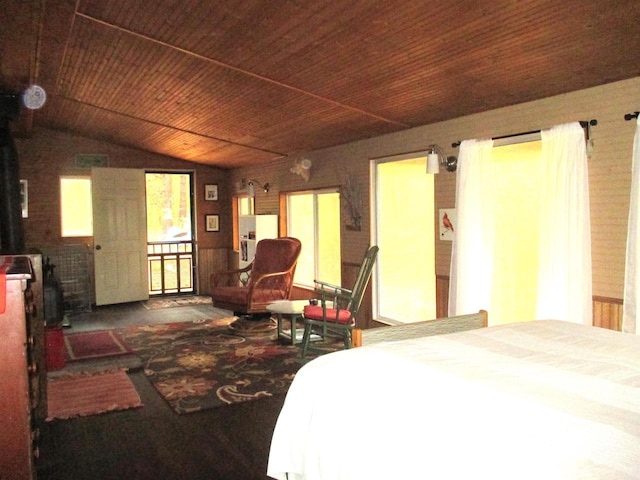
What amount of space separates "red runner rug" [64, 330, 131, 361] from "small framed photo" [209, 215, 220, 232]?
3341 millimetres

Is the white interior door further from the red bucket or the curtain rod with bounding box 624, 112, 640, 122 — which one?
the curtain rod with bounding box 624, 112, 640, 122

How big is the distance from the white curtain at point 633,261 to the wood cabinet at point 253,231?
506 cm

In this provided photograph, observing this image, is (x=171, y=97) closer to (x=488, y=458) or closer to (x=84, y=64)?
(x=84, y=64)

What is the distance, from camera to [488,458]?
1265 millimetres

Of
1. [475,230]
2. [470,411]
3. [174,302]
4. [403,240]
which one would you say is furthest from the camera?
[174,302]

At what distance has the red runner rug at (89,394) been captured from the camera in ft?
11.9

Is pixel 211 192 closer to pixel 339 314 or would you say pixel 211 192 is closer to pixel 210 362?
pixel 210 362

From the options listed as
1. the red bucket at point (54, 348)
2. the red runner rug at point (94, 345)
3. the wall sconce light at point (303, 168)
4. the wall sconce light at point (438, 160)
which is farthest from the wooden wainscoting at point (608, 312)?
the red bucket at point (54, 348)

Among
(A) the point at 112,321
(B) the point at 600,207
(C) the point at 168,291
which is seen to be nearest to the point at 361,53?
(B) the point at 600,207

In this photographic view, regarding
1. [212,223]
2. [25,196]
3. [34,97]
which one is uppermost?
[34,97]

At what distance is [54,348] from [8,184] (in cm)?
206

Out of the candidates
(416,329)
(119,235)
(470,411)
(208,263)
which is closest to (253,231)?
(208,263)

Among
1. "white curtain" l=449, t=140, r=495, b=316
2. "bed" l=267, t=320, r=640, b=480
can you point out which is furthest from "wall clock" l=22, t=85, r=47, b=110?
"bed" l=267, t=320, r=640, b=480

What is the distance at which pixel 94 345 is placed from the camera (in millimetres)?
5496
